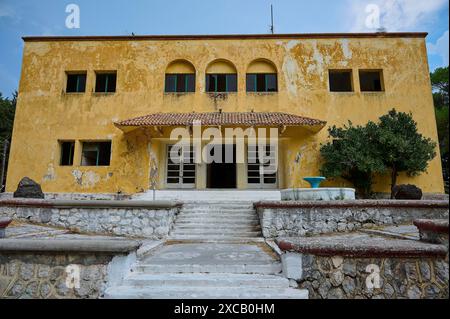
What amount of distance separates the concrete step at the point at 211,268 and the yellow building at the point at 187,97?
8577mm

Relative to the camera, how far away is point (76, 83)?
46.9ft

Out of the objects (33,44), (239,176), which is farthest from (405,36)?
(33,44)

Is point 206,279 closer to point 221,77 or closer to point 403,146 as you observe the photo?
point 403,146

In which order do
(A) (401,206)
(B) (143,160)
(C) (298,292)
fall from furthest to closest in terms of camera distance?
(B) (143,160), (A) (401,206), (C) (298,292)

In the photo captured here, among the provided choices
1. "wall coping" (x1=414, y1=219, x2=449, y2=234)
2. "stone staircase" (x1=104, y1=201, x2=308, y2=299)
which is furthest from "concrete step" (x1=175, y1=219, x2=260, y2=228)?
"wall coping" (x1=414, y1=219, x2=449, y2=234)

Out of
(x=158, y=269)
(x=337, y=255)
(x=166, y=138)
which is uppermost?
(x=166, y=138)

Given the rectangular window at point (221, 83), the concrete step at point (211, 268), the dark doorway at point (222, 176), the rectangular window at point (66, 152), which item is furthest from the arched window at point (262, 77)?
the concrete step at point (211, 268)

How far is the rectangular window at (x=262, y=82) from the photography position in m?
13.9

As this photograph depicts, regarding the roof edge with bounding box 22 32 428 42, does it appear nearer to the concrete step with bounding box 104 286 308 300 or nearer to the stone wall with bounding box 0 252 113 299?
the stone wall with bounding box 0 252 113 299

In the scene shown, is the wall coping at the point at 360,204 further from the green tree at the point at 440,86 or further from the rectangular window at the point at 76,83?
the green tree at the point at 440,86

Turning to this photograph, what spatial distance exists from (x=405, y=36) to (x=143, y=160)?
14301 millimetres

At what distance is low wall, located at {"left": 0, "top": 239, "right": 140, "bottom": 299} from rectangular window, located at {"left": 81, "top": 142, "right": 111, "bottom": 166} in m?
9.99

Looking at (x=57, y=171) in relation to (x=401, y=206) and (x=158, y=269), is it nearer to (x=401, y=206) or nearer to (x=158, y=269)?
(x=158, y=269)

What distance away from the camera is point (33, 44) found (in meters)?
14.4
